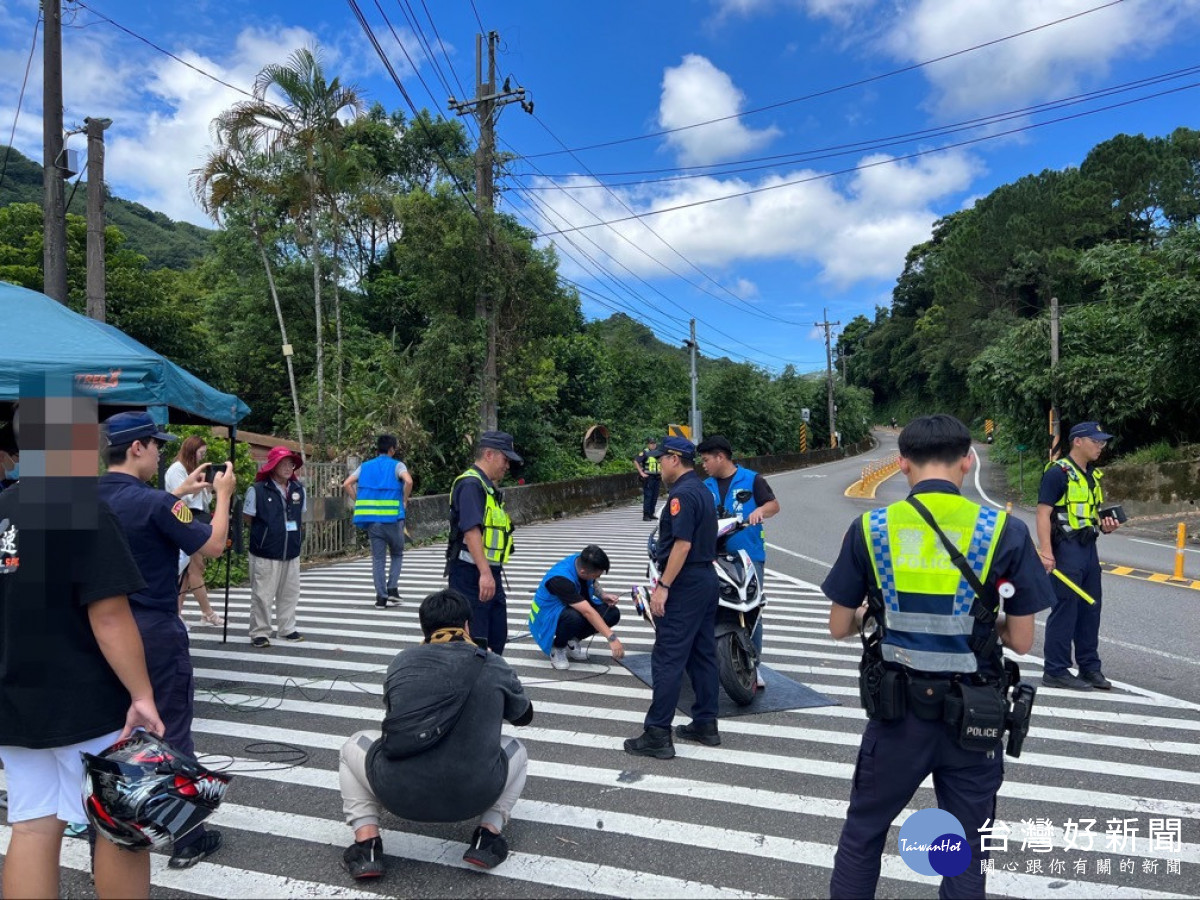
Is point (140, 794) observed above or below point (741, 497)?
below

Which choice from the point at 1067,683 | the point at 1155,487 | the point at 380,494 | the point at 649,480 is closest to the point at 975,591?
the point at 1067,683

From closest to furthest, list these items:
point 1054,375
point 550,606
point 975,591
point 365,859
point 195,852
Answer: point 975,591
point 365,859
point 195,852
point 550,606
point 1054,375

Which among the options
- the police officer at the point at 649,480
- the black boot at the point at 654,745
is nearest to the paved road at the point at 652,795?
the black boot at the point at 654,745

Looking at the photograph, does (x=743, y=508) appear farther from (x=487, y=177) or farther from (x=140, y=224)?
(x=140, y=224)

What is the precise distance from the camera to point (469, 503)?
17.1 feet

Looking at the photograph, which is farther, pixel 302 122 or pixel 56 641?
pixel 302 122

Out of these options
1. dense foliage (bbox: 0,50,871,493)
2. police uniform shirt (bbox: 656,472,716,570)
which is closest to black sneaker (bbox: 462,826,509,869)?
police uniform shirt (bbox: 656,472,716,570)

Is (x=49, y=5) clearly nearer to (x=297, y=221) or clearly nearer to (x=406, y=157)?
(x=297, y=221)

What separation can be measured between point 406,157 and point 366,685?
31.9 metres

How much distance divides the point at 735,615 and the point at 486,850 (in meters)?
2.56

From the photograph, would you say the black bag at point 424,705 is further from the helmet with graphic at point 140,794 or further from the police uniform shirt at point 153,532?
the police uniform shirt at point 153,532

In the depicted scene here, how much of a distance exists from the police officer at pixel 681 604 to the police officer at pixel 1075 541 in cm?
279

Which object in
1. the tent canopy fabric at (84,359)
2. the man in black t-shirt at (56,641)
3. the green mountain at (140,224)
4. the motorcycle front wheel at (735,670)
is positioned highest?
the green mountain at (140,224)

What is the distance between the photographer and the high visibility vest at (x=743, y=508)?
5785 millimetres
